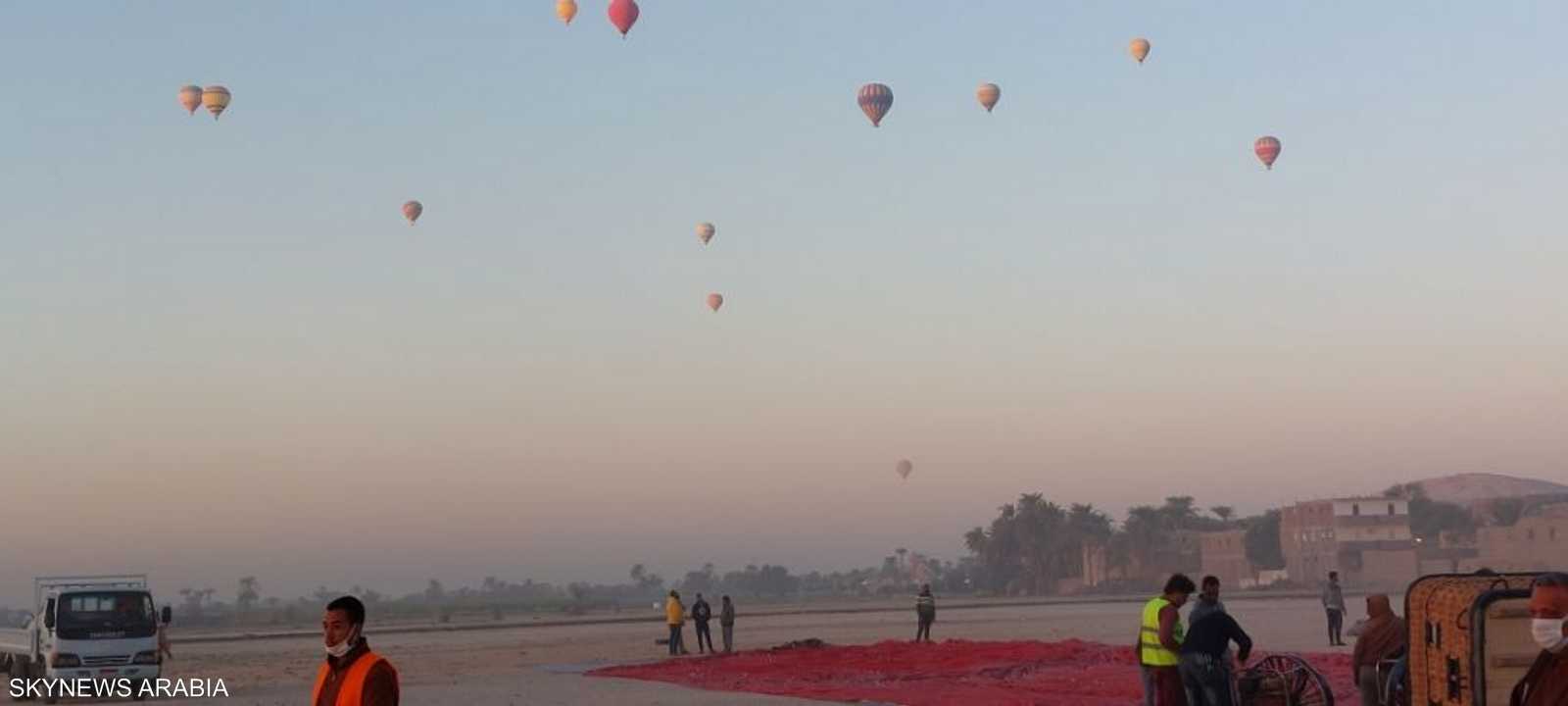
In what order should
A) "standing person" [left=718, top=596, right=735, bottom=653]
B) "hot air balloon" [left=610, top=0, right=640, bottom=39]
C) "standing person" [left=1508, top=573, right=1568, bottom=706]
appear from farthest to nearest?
"hot air balloon" [left=610, top=0, right=640, bottom=39] < "standing person" [left=718, top=596, right=735, bottom=653] < "standing person" [left=1508, top=573, right=1568, bottom=706]

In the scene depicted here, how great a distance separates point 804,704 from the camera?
26.8 m

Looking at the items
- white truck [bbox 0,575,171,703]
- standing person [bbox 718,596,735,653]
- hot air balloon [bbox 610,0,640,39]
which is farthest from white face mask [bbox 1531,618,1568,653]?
hot air balloon [bbox 610,0,640,39]

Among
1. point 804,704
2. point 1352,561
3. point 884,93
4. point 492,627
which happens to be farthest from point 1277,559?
point 804,704

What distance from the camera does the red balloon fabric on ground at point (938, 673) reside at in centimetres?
2614

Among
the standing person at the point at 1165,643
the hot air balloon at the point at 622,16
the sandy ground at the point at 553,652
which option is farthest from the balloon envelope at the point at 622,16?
the standing person at the point at 1165,643

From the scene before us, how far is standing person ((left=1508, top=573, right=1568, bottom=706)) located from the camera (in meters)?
7.84

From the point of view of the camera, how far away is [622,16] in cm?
5934

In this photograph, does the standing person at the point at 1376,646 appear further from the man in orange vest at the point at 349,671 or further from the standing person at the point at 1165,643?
the man in orange vest at the point at 349,671

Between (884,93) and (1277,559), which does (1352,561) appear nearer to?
(1277,559)

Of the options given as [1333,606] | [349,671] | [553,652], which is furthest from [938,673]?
[349,671]

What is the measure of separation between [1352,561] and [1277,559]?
34.4m

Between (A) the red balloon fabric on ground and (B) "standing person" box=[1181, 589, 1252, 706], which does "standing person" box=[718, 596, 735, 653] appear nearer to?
(A) the red balloon fabric on ground

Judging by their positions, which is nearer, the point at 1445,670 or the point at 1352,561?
the point at 1445,670

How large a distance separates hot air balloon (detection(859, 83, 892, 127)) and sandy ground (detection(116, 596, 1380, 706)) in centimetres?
1803
